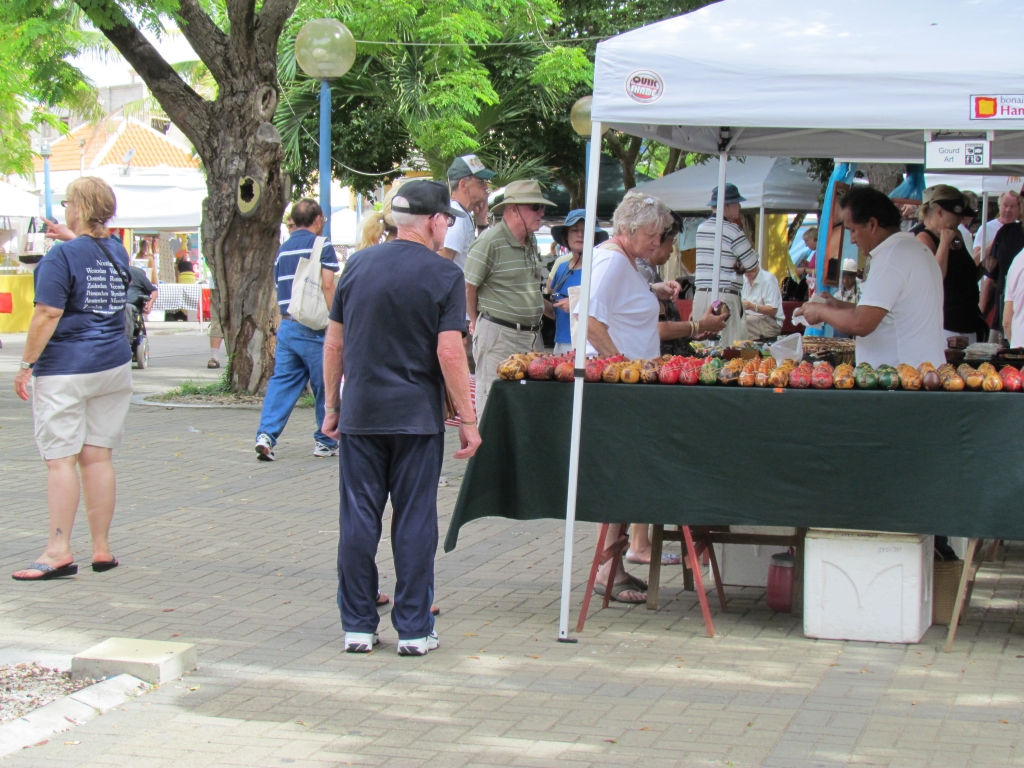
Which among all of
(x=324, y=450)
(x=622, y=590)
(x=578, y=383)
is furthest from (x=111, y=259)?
(x=324, y=450)

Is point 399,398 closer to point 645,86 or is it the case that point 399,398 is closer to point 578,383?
point 578,383

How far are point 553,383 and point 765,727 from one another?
1748 mm

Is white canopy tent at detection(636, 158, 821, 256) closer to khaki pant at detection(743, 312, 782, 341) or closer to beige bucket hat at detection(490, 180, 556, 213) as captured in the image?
khaki pant at detection(743, 312, 782, 341)

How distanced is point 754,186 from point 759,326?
527 centimetres

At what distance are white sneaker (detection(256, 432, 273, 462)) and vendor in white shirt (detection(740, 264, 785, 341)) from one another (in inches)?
169

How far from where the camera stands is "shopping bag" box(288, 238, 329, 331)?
8977mm

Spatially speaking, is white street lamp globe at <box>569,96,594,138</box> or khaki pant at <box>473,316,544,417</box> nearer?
khaki pant at <box>473,316,544,417</box>

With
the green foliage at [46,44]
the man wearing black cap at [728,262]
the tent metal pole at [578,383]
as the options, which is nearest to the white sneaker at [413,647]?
the tent metal pole at [578,383]

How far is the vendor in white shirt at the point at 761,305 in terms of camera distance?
10.9 metres

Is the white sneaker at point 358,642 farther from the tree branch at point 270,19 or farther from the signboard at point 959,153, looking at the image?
the tree branch at point 270,19

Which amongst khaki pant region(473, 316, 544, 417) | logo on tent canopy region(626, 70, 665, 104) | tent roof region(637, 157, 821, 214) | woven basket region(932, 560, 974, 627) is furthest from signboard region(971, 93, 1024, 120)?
tent roof region(637, 157, 821, 214)

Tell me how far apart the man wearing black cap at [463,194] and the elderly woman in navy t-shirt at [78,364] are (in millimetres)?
2338

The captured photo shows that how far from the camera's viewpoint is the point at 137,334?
16156mm

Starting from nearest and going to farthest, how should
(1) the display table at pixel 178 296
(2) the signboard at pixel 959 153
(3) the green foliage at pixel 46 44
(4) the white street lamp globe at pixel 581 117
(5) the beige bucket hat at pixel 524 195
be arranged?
(2) the signboard at pixel 959 153
(5) the beige bucket hat at pixel 524 195
(3) the green foliage at pixel 46 44
(4) the white street lamp globe at pixel 581 117
(1) the display table at pixel 178 296
